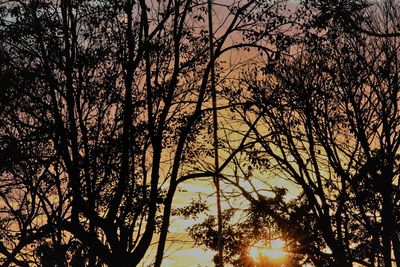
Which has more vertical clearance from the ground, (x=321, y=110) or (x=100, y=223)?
(x=321, y=110)

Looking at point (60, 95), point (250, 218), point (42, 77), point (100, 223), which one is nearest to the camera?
point (100, 223)

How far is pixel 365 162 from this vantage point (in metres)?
20.5

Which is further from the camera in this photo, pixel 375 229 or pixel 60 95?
pixel 375 229

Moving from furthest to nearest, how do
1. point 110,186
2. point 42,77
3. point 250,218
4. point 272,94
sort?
point 250,218
point 272,94
point 110,186
point 42,77

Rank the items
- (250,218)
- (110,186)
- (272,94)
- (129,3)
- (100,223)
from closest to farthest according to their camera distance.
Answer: (100,223) < (129,3) < (110,186) < (272,94) < (250,218)

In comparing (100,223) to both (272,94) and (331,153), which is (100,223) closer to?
(272,94)

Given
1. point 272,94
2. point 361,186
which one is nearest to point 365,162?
point 361,186

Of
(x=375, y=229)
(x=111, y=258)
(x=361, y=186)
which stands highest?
(x=361, y=186)

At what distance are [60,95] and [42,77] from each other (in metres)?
1.35

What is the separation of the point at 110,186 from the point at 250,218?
796 cm

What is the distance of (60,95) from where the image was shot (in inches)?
658

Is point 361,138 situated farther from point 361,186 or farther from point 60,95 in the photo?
point 60,95

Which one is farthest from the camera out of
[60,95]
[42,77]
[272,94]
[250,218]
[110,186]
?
[250,218]

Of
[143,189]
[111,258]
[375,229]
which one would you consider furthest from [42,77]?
[375,229]
